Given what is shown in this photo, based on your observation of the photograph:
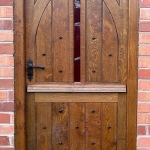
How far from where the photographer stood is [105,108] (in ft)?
9.11

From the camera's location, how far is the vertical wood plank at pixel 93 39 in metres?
2.73

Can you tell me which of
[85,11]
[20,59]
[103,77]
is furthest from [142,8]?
[20,59]

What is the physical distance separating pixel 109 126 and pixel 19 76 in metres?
0.84

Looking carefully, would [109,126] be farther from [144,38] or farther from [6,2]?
[6,2]

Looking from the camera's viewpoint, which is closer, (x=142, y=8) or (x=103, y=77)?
(x=142, y=8)

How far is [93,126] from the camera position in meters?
2.79

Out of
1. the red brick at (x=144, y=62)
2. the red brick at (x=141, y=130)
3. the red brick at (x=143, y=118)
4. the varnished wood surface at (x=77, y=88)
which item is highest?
the red brick at (x=144, y=62)

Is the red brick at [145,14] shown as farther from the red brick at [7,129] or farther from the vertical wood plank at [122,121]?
the red brick at [7,129]

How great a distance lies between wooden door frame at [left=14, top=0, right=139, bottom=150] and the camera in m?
2.65

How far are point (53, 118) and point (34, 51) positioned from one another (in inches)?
22.5

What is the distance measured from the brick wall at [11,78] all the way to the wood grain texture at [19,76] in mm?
52

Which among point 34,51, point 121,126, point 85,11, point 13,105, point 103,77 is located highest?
point 85,11

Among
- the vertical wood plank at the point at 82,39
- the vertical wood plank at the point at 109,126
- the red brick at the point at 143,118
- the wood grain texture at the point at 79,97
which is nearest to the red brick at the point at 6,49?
the wood grain texture at the point at 79,97

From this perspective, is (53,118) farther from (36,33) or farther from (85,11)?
(85,11)
